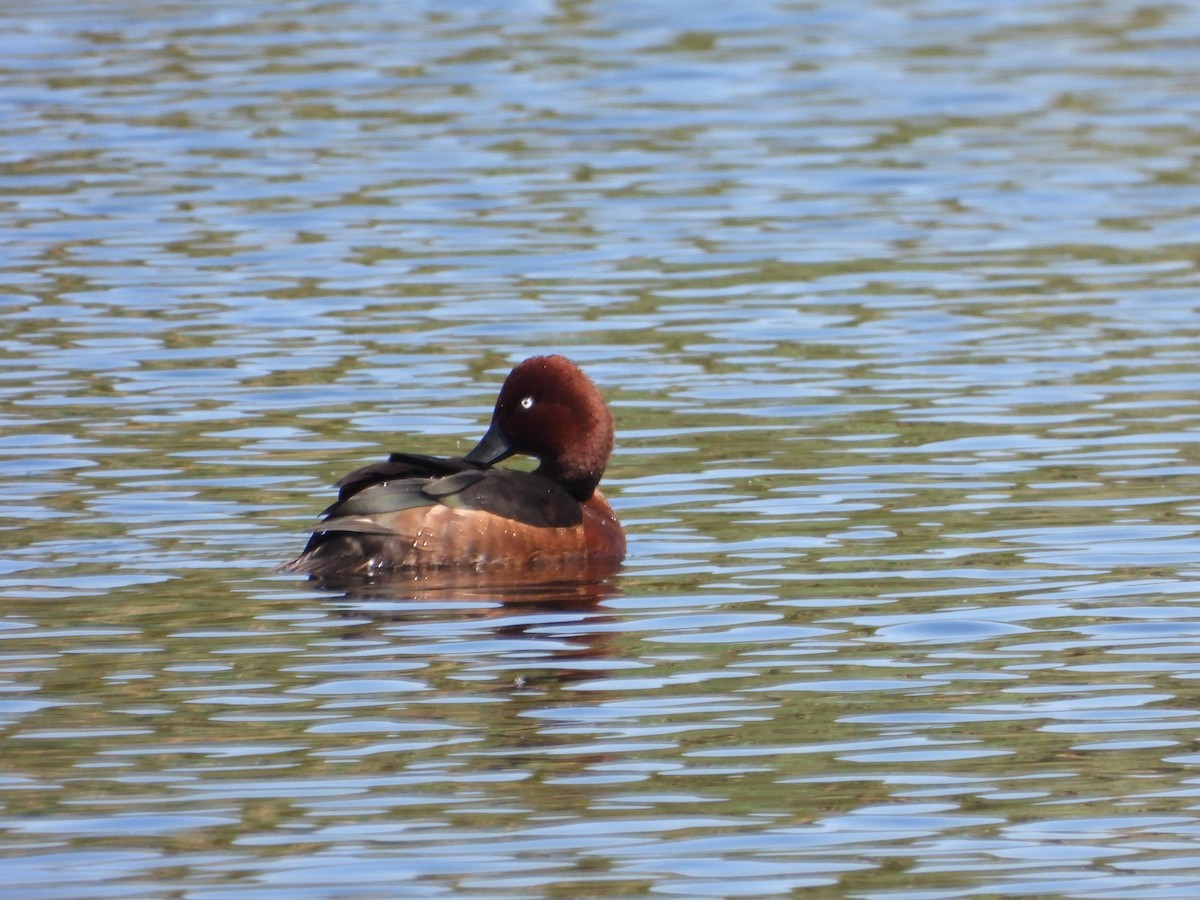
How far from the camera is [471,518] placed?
32.6 ft

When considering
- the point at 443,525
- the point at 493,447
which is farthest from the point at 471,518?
the point at 493,447

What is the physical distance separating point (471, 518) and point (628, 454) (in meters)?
2.30

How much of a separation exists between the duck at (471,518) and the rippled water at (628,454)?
0.72 feet

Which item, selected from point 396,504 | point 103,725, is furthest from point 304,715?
point 396,504

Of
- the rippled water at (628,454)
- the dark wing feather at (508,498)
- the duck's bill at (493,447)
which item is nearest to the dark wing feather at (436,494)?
the dark wing feather at (508,498)

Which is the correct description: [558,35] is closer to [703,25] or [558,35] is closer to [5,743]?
[703,25]

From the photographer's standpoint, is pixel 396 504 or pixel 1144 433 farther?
pixel 1144 433

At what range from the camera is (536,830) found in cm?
653

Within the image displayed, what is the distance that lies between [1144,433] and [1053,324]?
295 centimetres

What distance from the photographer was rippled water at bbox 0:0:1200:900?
668 centimetres

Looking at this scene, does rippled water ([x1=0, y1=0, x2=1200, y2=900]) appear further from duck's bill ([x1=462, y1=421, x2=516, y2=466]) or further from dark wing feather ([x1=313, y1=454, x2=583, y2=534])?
duck's bill ([x1=462, y1=421, x2=516, y2=466])

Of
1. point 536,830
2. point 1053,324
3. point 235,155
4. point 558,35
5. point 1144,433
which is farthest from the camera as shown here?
point 558,35

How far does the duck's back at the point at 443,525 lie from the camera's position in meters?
9.81

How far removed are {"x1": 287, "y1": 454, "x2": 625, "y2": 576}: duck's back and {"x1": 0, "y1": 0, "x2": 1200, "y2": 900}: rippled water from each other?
22cm
